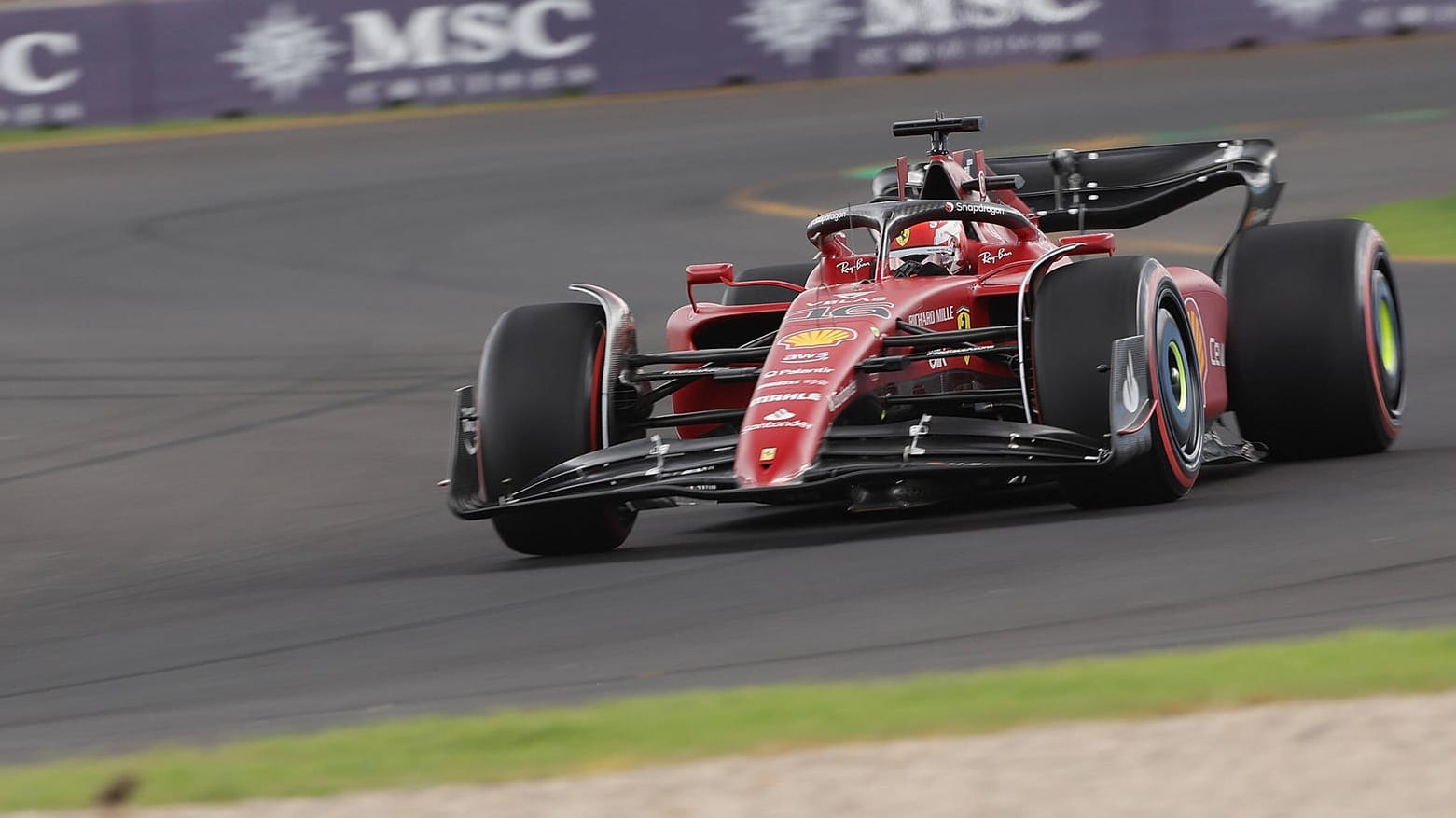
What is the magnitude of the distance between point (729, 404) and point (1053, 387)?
6.15 feet

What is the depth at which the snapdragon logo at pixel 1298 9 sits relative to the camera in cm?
3061

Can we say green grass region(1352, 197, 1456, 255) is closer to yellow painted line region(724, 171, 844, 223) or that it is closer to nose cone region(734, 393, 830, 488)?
yellow painted line region(724, 171, 844, 223)

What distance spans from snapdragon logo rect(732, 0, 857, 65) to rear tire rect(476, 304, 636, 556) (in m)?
21.4

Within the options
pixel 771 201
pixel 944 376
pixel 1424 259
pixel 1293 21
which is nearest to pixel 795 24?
pixel 1293 21

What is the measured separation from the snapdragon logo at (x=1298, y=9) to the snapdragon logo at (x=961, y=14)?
2.34m

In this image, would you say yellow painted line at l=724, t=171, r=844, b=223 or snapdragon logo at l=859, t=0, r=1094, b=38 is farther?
snapdragon logo at l=859, t=0, r=1094, b=38

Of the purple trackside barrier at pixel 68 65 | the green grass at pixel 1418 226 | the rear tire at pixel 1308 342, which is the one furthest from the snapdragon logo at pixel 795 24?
the rear tire at pixel 1308 342

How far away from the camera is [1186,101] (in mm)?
26391

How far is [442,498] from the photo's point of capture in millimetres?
11047

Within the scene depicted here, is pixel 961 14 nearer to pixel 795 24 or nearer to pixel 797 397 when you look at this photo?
pixel 795 24

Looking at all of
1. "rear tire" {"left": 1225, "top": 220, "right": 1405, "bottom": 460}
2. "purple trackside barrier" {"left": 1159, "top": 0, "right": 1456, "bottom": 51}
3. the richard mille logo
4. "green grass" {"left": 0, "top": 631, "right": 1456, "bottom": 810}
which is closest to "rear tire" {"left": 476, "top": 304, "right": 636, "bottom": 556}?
"rear tire" {"left": 1225, "top": 220, "right": 1405, "bottom": 460}

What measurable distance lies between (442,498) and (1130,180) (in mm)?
3770

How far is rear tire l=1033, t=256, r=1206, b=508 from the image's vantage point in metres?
8.47

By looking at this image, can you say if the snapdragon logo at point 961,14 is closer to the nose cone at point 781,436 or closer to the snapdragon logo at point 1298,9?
the snapdragon logo at point 1298,9
